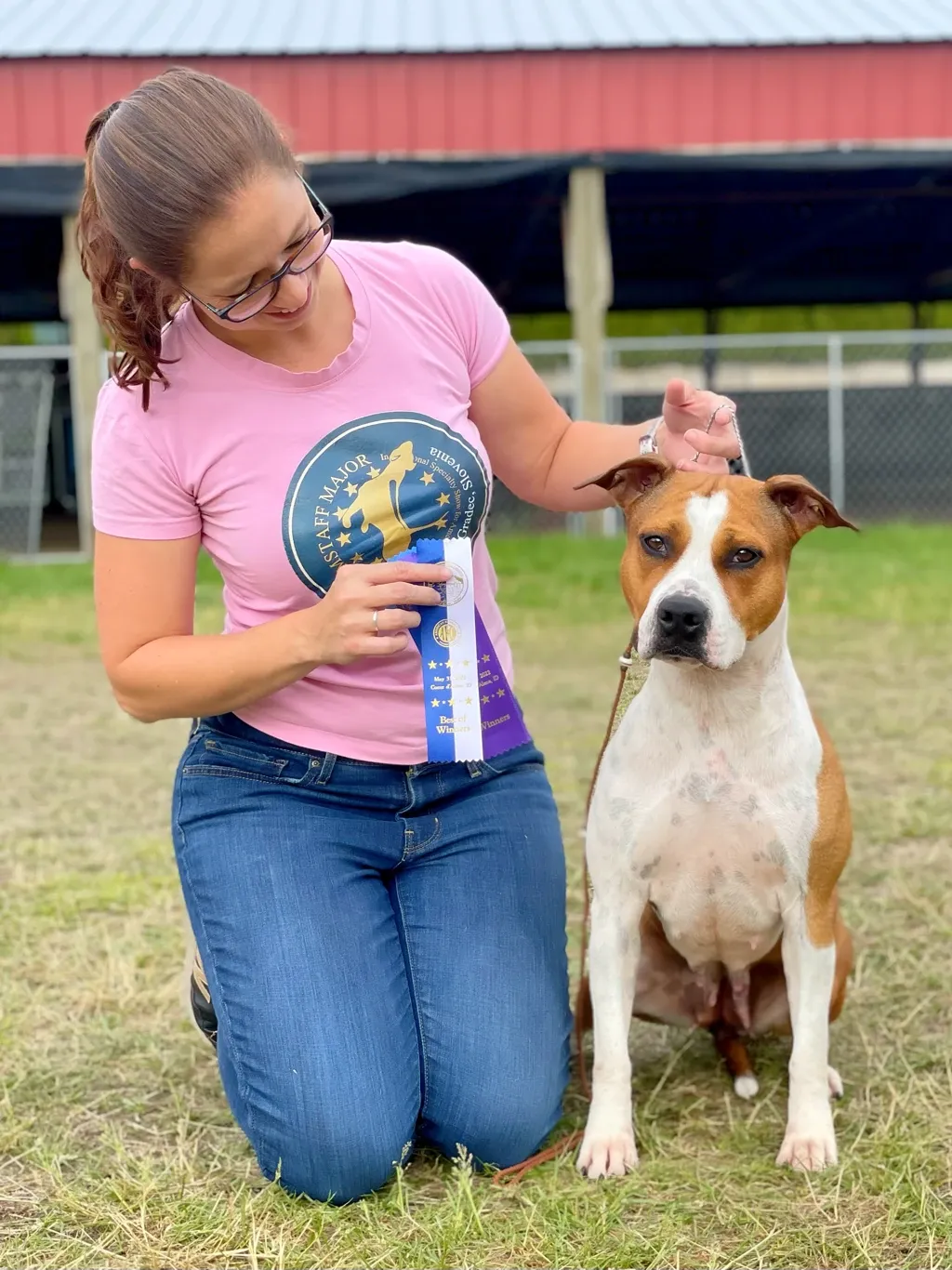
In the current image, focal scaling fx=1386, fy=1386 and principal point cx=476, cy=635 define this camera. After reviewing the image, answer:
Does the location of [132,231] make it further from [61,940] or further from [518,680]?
[518,680]

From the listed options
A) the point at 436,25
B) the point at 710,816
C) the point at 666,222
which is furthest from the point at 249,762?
the point at 666,222

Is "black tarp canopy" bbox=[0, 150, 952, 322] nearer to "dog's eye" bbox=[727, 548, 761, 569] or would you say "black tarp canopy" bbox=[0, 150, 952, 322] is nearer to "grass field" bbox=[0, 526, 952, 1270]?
"grass field" bbox=[0, 526, 952, 1270]

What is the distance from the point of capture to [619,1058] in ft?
8.48

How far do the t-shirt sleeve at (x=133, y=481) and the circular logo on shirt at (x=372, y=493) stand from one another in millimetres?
Answer: 225

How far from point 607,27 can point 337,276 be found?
10.6 meters

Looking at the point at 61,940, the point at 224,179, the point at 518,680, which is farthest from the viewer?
the point at 518,680

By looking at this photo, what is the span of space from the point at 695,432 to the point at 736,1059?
4.24ft

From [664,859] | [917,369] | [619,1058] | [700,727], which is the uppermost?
[917,369]

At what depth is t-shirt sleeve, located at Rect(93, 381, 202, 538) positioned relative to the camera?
2605 millimetres

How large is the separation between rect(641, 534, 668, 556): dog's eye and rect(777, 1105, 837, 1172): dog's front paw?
1.07 metres

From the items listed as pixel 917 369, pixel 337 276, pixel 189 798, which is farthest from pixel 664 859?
pixel 917 369

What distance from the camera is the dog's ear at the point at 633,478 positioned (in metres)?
2.56

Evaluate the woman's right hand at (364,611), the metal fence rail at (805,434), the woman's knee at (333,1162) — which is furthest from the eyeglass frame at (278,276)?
the metal fence rail at (805,434)

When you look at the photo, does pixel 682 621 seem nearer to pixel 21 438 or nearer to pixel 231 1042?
pixel 231 1042
